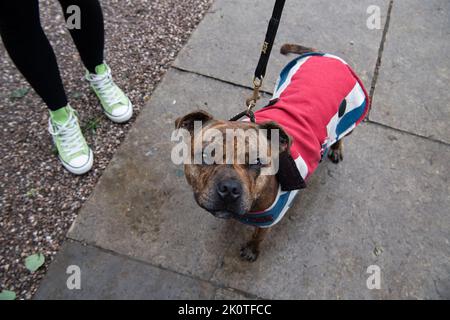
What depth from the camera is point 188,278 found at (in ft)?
9.50

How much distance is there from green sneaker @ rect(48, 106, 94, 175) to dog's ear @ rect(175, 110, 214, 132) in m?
1.24

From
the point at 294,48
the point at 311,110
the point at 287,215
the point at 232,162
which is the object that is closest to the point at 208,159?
the point at 232,162

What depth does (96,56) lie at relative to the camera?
3.38m

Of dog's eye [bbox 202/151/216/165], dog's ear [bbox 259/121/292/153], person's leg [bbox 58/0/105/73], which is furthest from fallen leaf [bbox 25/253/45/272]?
dog's ear [bbox 259/121/292/153]

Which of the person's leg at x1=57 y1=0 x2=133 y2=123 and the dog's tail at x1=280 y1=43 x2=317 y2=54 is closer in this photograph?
the person's leg at x1=57 y1=0 x2=133 y2=123

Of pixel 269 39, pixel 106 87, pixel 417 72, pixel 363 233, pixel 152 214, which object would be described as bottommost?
pixel 152 214

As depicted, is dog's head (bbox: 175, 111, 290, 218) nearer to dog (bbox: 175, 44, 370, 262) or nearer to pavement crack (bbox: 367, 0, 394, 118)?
dog (bbox: 175, 44, 370, 262)

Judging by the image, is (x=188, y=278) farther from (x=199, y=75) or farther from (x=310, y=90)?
(x=199, y=75)

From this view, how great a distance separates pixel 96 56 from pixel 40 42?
2.31ft

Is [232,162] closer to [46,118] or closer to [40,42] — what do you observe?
[40,42]

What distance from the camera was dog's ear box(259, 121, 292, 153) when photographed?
236 centimetres

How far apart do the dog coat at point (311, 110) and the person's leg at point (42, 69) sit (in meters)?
1.56
